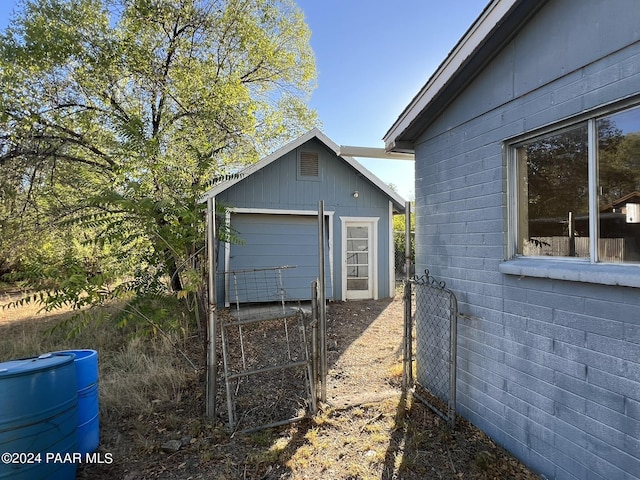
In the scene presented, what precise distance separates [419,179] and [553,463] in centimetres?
290

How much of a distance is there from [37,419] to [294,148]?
293 inches

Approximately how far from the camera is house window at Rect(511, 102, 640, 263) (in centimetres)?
214

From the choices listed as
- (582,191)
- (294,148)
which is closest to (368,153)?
(582,191)

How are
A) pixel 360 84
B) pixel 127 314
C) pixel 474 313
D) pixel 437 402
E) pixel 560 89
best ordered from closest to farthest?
pixel 560 89 → pixel 474 313 → pixel 437 402 → pixel 127 314 → pixel 360 84

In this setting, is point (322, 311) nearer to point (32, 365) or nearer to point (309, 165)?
point (32, 365)

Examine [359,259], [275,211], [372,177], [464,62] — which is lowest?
[359,259]

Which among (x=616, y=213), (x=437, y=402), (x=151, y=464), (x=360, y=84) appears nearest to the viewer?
(x=616, y=213)

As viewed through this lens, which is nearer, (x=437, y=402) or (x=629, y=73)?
(x=629, y=73)

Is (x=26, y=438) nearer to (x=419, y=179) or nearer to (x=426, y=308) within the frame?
(x=426, y=308)

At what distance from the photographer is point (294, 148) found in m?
8.75

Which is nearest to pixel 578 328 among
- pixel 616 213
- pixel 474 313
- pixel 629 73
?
pixel 616 213

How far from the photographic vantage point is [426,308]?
411 centimetres

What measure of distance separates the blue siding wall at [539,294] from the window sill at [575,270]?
8cm

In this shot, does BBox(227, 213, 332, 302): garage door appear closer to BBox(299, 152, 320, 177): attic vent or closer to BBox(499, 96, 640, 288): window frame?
BBox(299, 152, 320, 177): attic vent
